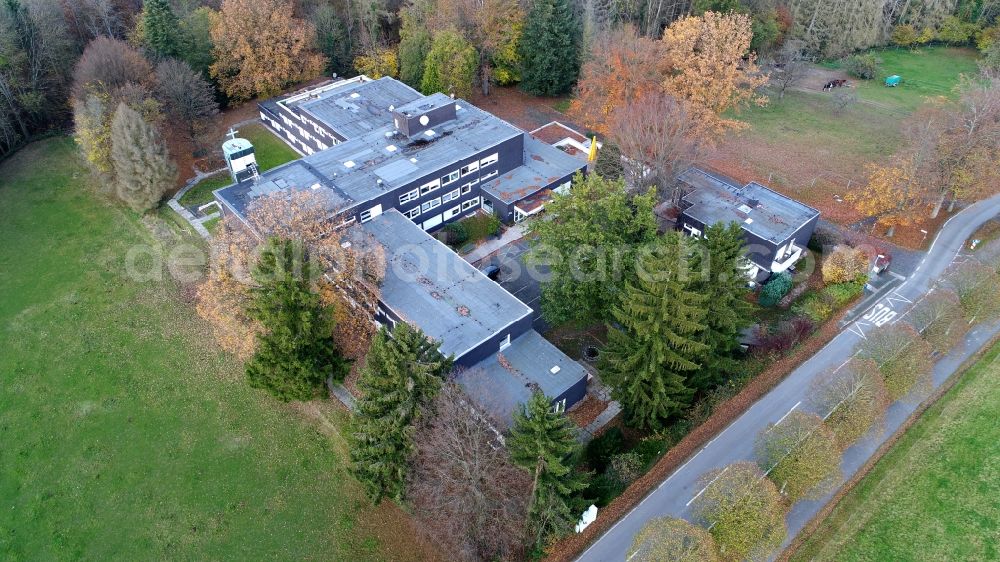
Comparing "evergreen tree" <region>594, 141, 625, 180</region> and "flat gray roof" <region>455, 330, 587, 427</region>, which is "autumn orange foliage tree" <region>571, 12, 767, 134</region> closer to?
"evergreen tree" <region>594, 141, 625, 180</region>

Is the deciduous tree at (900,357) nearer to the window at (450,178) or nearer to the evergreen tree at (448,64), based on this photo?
the window at (450,178)

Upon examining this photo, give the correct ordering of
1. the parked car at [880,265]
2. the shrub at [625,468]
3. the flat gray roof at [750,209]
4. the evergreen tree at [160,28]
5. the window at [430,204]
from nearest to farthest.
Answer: the shrub at [625,468], the flat gray roof at [750,209], the parked car at [880,265], the window at [430,204], the evergreen tree at [160,28]

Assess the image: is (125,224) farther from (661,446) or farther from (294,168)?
(661,446)

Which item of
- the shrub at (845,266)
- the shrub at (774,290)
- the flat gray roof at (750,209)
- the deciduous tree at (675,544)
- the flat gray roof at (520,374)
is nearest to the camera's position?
the deciduous tree at (675,544)

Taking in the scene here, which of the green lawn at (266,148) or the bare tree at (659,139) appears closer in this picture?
the bare tree at (659,139)

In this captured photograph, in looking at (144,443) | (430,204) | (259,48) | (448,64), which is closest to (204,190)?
(259,48)

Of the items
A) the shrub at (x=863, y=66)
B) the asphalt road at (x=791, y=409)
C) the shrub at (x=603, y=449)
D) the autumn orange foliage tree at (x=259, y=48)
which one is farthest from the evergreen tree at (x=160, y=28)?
the shrub at (x=863, y=66)

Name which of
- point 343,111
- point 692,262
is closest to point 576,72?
point 343,111
